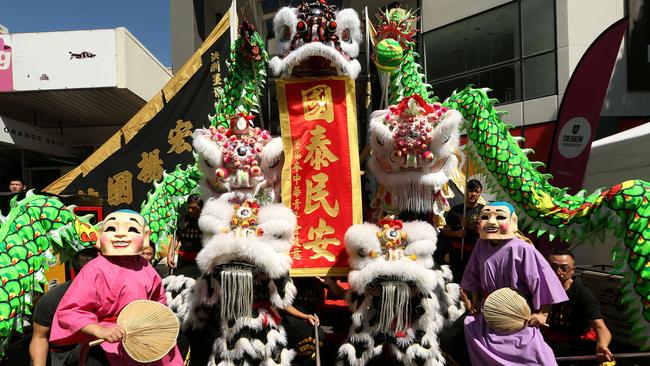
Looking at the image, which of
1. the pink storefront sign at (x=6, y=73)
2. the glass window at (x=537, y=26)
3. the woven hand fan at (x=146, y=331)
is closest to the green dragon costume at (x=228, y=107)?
the woven hand fan at (x=146, y=331)

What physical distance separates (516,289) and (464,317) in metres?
0.51

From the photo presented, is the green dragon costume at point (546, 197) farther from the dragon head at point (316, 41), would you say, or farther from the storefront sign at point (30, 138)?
the storefront sign at point (30, 138)

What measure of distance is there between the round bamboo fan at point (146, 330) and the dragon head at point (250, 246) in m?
0.56

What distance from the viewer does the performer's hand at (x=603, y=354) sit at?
251cm

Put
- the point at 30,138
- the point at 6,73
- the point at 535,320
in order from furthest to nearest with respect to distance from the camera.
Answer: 1. the point at 30,138
2. the point at 6,73
3. the point at 535,320

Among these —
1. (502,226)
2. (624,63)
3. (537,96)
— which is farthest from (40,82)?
(624,63)

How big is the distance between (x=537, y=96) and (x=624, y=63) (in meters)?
1.49

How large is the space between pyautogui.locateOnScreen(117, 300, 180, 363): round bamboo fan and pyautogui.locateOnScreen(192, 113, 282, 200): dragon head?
117cm

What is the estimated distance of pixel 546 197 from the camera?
3117 millimetres

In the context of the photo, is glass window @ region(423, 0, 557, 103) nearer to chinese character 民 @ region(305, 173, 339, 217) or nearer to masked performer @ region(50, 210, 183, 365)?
chinese character 民 @ region(305, 173, 339, 217)

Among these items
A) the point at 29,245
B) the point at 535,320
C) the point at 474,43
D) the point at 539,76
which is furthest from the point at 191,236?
the point at 474,43

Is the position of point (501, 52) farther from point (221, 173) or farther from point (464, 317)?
point (221, 173)

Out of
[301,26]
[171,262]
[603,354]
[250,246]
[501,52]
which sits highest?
[501,52]

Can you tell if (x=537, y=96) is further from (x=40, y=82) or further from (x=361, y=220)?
(x=40, y=82)
